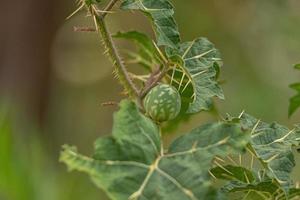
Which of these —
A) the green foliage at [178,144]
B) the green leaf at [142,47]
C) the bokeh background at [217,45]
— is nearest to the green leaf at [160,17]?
the green foliage at [178,144]

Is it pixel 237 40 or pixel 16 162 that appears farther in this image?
pixel 237 40

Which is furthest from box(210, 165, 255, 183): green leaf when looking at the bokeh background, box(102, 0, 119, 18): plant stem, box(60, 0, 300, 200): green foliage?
the bokeh background

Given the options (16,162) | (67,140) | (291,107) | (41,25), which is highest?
(291,107)

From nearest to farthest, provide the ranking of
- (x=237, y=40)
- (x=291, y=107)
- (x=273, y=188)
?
(x=273, y=188)
(x=291, y=107)
(x=237, y=40)

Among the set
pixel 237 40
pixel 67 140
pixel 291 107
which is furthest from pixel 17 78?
pixel 291 107

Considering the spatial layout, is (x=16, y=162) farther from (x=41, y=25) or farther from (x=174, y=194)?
(x=41, y=25)

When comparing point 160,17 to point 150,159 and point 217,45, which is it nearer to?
point 150,159

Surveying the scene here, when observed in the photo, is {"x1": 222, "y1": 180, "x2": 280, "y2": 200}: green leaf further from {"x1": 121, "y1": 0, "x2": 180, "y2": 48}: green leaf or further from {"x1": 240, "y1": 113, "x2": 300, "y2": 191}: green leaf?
{"x1": 121, "y1": 0, "x2": 180, "y2": 48}: green leaf

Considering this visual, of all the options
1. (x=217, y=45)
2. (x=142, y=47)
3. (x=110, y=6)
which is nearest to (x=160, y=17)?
(x=110, y=6)
